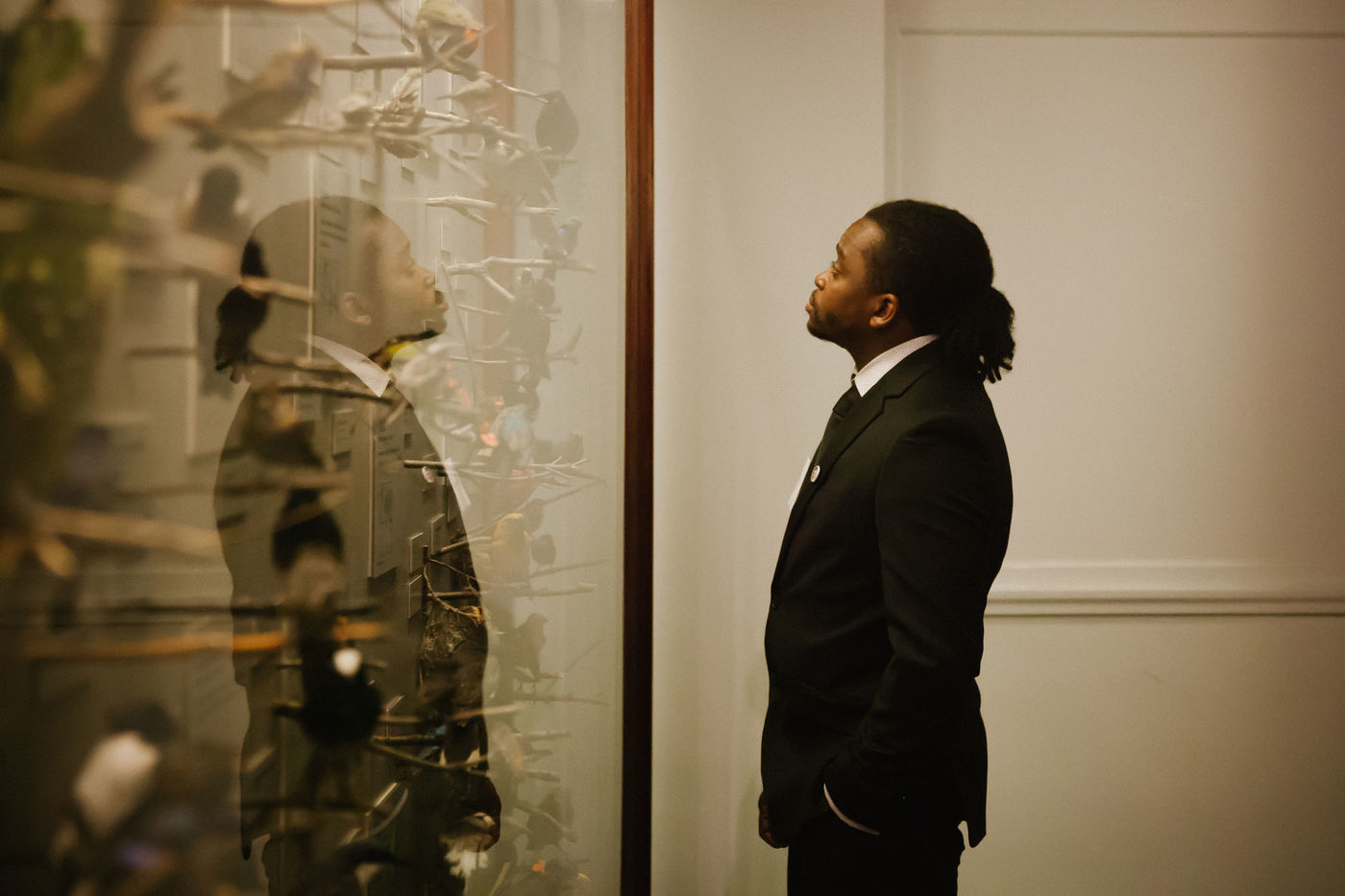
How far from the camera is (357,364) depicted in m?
0.43

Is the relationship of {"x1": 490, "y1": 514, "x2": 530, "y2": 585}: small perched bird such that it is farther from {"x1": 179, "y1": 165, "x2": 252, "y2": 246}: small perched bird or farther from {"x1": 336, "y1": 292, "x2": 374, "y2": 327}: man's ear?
{"x1": 179, "y1": 165, "x2": 252, "y2": 246}: small perched bird

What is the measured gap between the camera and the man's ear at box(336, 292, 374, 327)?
414mm

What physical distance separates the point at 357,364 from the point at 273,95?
138 millimetres

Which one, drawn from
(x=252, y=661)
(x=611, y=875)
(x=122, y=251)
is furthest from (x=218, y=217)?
(x=611, y=875)

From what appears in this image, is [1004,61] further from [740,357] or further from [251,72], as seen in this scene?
[251,72]

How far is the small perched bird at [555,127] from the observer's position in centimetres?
96

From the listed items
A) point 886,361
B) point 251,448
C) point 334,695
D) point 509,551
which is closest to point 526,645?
point 509,551

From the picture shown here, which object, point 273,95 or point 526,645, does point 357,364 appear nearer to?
point 273,95

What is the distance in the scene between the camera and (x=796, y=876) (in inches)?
47.7

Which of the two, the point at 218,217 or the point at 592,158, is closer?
the point at 218,217

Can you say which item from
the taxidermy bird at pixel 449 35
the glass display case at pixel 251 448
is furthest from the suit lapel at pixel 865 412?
the taxidermy bird at pixel 449 35

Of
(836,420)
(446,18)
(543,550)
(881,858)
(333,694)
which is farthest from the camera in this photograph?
(836,420)

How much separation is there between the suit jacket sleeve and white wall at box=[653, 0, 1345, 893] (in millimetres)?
883

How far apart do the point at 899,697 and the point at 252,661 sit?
0.80 metres
